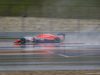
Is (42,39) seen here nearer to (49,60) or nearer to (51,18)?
(51,18)

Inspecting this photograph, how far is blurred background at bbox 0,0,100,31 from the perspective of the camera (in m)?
18.5

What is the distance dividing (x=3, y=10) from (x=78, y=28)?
813 cm

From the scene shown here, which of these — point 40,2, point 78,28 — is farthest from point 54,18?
point 40,2

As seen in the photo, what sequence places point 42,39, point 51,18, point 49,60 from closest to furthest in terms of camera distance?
point 49,60 → point 42,39 → point 51,18

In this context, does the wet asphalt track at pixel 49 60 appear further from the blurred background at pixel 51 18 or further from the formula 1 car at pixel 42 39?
the blurred background at pixel 51 18

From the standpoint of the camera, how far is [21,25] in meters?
18.9

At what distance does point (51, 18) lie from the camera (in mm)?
19547

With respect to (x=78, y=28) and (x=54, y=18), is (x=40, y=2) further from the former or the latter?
(x=78, y=28)

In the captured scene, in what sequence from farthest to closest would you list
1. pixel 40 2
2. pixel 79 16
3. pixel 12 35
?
pixel 40 2
pixel 79 16
pixel 12 35

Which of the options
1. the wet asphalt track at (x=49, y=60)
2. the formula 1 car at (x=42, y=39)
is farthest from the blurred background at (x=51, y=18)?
the wet asphalt track at (x=49, y=60)

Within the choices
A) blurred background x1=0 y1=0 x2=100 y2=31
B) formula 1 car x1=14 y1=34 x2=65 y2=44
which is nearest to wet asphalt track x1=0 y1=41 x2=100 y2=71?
formula 1 car x1=14 y1=34 x2=65 y2=44

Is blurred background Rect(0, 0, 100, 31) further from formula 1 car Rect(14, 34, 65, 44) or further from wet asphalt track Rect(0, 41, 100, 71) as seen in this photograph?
wet asphalt track Rect(0, 41, 100, 71)

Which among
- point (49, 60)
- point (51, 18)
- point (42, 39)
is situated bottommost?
point (49, 60)

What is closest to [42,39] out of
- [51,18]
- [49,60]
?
[51,18]
